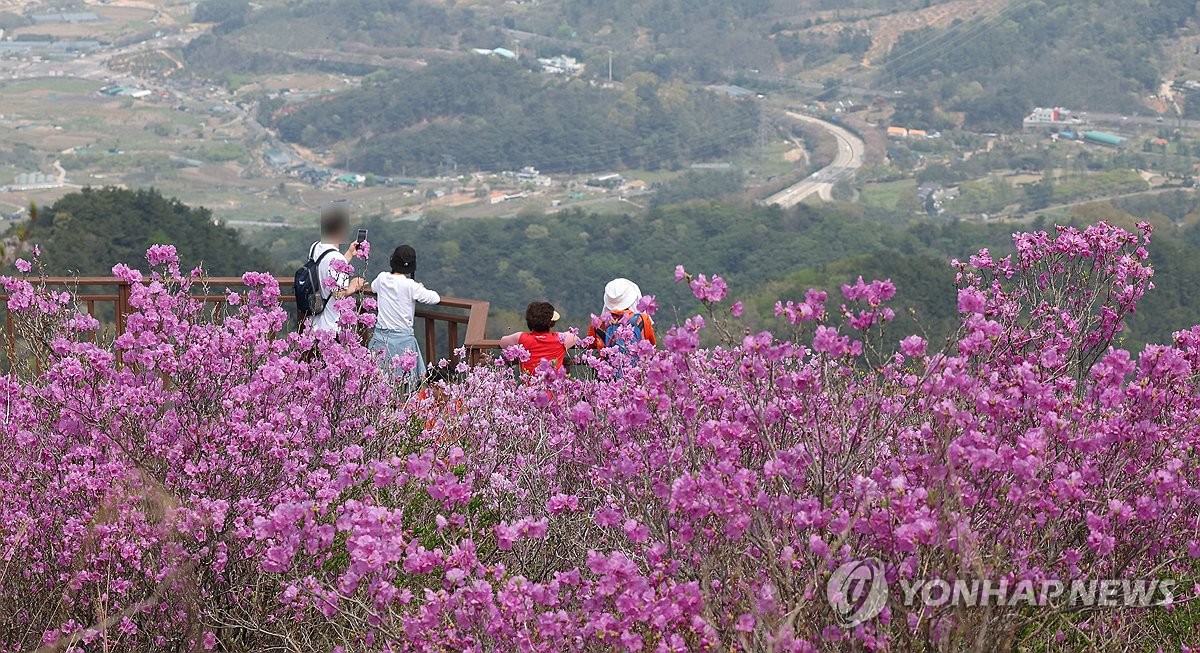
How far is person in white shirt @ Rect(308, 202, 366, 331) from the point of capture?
5.00 m

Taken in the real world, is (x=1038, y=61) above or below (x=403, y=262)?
below

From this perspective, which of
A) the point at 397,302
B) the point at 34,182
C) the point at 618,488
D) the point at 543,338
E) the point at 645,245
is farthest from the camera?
the point at 34,182

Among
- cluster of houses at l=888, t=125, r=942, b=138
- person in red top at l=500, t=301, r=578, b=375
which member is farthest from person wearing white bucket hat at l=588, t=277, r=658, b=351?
cluster of houses at l=888, t=125, r=942, b=138

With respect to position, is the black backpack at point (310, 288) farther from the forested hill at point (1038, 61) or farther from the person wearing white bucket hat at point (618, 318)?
the forested hill at point (1038, 61)

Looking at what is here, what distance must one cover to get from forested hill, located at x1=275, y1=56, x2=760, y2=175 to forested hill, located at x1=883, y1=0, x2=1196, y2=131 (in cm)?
1871

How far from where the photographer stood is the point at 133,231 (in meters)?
29.8

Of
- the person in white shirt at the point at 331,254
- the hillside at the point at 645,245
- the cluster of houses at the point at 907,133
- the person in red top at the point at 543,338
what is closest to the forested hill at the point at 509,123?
the cluster of houses at the point at 907,133

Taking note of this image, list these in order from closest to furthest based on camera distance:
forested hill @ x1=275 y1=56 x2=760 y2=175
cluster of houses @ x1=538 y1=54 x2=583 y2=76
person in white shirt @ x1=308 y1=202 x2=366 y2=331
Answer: person in white shirt @ x1=308 y1=202 x2=366 y2=331
forested hill @ x1=275 y1=56 x2=760 y2=175
cluster of houses @ x1=538 y1=54 x2=583 y2=76

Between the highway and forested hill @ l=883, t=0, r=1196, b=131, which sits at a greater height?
forested hill @ l=883, t=0, r=1196, b=131

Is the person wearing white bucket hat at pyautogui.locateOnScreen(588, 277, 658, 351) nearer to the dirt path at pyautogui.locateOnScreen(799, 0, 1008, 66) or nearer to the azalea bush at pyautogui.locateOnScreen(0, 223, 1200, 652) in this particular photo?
the azalea bush at pyautogui.locateOnScreen(0, 223, 1200, 652)

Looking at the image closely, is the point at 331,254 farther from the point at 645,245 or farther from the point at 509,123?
the point at 509,123

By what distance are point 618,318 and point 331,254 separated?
4.88 feet

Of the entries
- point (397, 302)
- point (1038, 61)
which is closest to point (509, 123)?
point (1038, 61)

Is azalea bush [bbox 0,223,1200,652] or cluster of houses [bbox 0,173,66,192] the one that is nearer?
azalea bush [bbox 0,223,1200,652]
